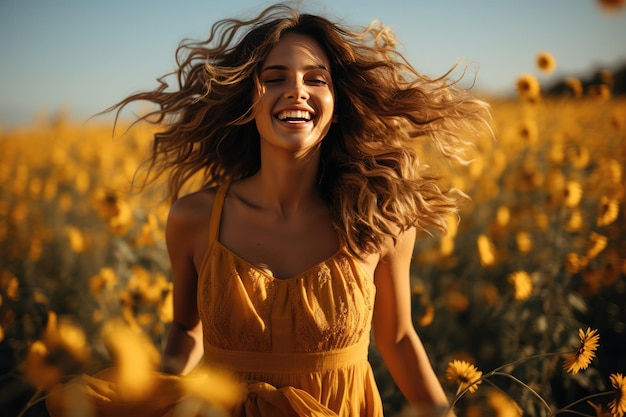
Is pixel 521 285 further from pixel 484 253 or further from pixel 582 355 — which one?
pixel 582 355

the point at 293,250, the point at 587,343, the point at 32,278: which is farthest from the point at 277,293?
the point at 32,278

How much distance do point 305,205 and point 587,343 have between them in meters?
0.91

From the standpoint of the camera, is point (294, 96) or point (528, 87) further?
point (528, 87)

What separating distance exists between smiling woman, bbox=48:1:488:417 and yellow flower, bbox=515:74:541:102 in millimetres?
1572

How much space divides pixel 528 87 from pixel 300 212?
2.29 metres

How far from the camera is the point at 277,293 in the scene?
1.68m

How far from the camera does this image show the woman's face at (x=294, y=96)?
1732 mm

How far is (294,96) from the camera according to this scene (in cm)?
171

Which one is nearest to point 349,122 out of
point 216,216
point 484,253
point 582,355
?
point 216,216

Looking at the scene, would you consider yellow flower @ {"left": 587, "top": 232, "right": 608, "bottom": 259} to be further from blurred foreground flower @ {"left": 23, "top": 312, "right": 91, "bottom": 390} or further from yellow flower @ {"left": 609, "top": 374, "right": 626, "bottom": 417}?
blurred foreground flower @ {"left": 23, "top": 312, "right": 91, "bottom": 390}

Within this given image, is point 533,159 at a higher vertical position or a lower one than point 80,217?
higher

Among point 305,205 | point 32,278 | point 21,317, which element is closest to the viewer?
point 305,205

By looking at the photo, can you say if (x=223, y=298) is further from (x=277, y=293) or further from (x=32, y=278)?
(x=32, y=278)

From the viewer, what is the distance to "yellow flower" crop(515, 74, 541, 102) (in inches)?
140
